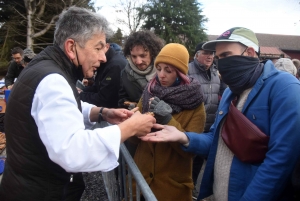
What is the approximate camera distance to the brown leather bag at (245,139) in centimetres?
143

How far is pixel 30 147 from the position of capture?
4.51 feet

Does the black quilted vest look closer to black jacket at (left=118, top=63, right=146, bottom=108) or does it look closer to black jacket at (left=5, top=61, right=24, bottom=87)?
black jacket at (left=118, top=63, right=146, bottom=108)

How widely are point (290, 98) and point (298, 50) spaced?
46430 mm

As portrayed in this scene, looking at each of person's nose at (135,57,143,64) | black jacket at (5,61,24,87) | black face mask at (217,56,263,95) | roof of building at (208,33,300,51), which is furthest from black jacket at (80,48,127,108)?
roof of building at (208,33,300,51)

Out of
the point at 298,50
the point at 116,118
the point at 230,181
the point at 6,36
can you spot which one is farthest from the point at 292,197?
the point at 298,50

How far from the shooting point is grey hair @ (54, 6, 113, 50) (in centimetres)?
148

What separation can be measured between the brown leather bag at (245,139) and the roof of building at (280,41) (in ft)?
144

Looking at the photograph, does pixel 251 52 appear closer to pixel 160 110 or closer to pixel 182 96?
pixel 182 96

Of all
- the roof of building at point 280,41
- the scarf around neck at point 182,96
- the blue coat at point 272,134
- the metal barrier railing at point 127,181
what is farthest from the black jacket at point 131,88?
the roof of building at point 280,41

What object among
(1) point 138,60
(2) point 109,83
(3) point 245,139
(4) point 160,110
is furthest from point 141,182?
(2) point 109,83

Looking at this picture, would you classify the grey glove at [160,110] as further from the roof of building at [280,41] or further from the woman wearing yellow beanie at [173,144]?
the roof of building at [280,41]

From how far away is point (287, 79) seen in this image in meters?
1.40

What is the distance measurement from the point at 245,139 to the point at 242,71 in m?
0.43

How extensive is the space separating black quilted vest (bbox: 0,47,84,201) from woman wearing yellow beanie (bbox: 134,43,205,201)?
28.3 inches
